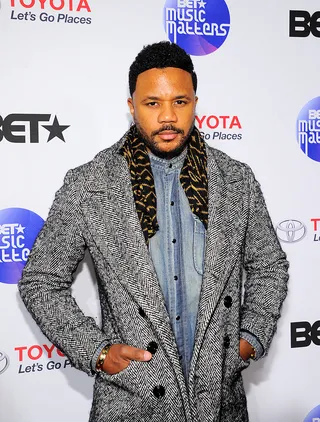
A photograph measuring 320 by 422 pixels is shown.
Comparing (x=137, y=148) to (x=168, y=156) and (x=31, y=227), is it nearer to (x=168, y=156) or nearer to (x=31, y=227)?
(x=168, y=156)

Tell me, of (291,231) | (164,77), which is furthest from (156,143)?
(291,231)

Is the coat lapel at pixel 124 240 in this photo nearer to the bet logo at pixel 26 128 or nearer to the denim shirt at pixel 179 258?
the denim shirt at pixel 179 258

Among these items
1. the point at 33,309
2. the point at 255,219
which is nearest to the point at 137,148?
the point at 255,219

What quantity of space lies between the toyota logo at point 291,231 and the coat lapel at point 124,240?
111 cm

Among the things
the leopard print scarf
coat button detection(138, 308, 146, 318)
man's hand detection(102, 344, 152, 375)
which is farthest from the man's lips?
man's hand detection(102, 344, 152, 375)

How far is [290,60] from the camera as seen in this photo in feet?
8.39

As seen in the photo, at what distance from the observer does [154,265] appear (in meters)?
1.68

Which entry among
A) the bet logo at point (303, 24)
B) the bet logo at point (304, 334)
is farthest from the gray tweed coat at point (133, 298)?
the bet logo at point (303, 24)

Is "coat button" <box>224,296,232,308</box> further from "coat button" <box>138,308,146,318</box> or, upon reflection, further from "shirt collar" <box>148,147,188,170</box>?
"shirt collar" <box>148,147,188,170</box>

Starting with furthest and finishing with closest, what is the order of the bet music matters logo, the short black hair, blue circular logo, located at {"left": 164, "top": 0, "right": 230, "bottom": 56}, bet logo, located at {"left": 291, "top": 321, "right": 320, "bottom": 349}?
bet logo, located at {"left": 291, "top": 321, "right": 320, "bottom": 349}, blue circular logo, located at {"left": 164, "top": 0, "right": 230, "bottom": 56}, the bet music matters logo, the short black hair

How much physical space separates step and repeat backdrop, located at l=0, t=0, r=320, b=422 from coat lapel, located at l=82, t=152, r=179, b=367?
649mm

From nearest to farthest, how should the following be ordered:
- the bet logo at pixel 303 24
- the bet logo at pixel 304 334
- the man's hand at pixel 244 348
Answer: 1. the man's hand at pixel 244 348
2. the bet logo at pixel 303 24
3. the bet logo at pixel 304 334

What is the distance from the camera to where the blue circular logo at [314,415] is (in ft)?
9.05

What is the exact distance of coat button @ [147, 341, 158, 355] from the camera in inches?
64.2
